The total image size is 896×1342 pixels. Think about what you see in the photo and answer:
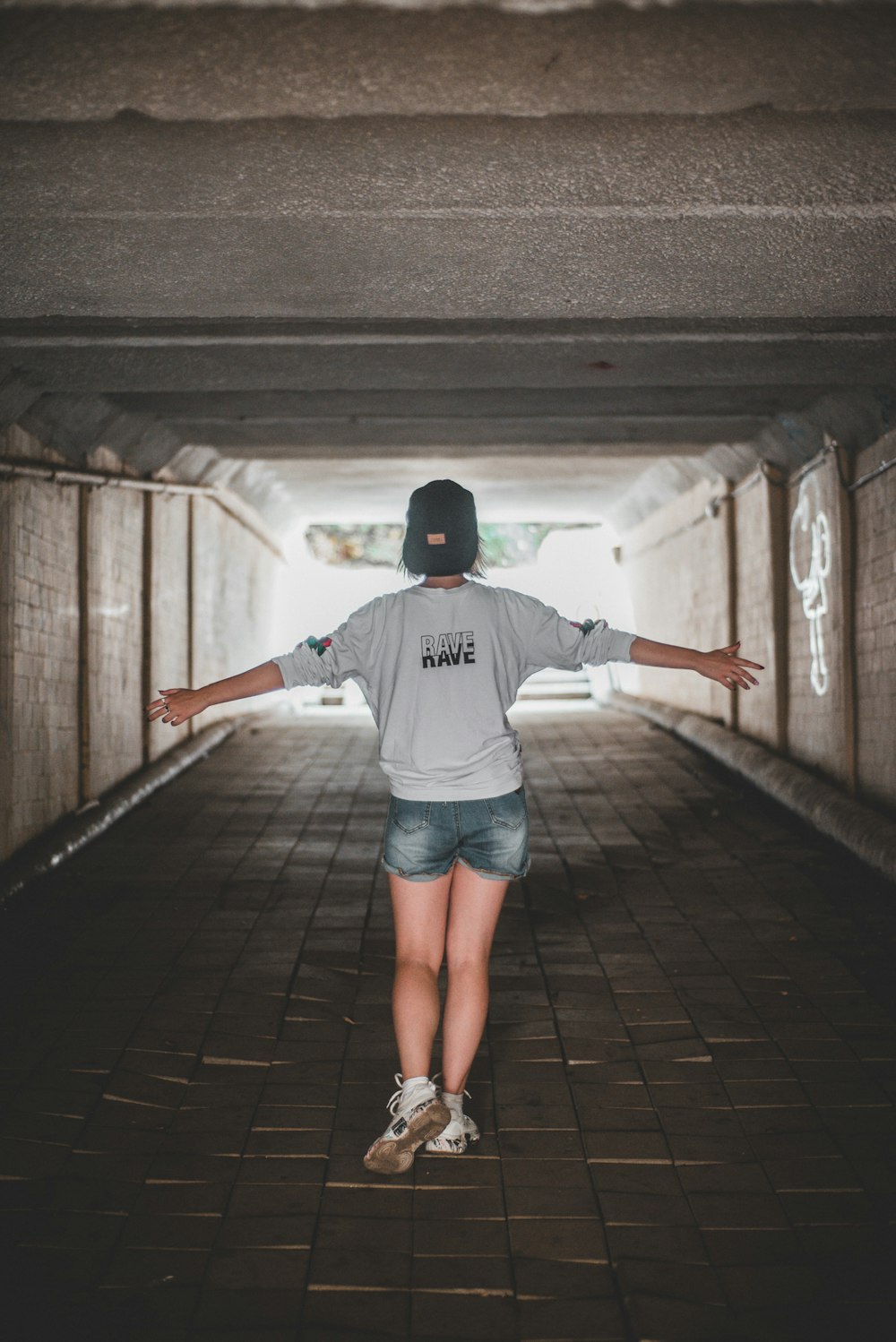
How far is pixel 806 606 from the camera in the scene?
929 cm

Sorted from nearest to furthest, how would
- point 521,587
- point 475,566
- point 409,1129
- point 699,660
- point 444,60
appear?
point 444,60, point 409,1129, point 699,660, point 475,566, point 521,587

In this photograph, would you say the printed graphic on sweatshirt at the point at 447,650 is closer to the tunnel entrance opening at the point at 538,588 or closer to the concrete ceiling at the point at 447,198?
the concrete ceiling at the point at 447,198

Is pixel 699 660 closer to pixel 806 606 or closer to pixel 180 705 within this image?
pixel 180 705

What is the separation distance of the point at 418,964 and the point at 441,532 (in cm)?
134

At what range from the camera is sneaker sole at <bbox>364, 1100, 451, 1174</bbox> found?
3.40m

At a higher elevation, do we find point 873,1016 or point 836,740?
point 836,740

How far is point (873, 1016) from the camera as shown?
4.74m

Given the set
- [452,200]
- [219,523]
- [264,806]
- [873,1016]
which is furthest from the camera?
[219,523]

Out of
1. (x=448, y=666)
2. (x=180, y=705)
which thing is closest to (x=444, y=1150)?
(x=448, y=666)

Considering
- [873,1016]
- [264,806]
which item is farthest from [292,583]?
[873,1016]

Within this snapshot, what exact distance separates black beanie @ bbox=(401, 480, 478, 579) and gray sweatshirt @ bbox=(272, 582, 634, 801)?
82mm

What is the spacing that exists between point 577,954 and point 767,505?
19.0 feet

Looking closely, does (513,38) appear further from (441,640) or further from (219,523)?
(219,523)

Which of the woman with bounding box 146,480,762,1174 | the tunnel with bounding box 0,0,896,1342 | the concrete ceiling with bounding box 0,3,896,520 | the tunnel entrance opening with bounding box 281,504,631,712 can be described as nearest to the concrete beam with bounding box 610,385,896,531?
the tunnel with bounding box 0,0,896,1342
